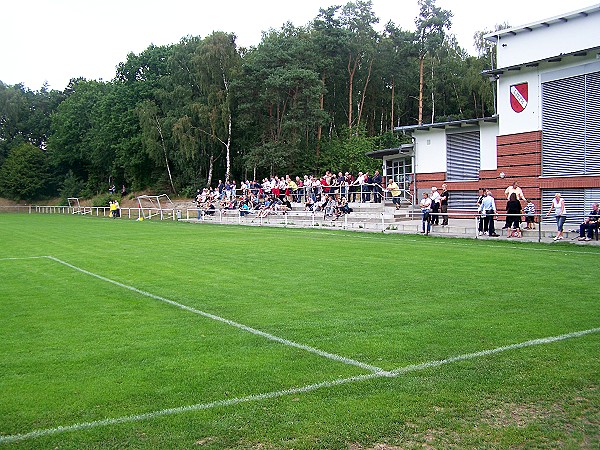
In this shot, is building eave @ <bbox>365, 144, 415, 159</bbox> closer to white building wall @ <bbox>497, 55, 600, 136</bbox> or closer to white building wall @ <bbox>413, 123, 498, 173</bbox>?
white building wall @ <bbox>413, 123, 498, 173</bbox>

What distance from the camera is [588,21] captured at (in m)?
24.2

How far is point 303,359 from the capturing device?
6.05m

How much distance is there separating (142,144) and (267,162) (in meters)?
19.4

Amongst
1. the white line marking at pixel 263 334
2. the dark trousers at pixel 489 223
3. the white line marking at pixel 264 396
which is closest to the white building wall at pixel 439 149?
the dark trousers at pixel 489 223

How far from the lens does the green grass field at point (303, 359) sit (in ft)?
14.1

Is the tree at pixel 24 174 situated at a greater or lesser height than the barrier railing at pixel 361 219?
greater

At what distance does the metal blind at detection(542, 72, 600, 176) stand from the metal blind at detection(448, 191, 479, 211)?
4.81 metres

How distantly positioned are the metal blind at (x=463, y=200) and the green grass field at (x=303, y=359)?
58.7ft

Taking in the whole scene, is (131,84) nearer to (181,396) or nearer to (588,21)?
(588,21)

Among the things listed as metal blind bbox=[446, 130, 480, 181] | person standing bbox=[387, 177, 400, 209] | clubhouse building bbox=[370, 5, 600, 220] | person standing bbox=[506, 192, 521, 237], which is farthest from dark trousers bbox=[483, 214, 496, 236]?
person standing bbox=[387, 177, 400, 209]

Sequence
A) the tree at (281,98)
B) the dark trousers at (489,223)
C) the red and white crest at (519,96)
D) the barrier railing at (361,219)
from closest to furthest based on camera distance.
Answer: the dark trousers at (489,223) → the barrier railing at (361,219) → the red and white crest at (519,96) → the tree at (281,98)

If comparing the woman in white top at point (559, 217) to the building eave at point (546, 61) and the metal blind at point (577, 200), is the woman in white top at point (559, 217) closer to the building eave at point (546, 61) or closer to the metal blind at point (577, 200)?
the metal blind at point (577, 200)

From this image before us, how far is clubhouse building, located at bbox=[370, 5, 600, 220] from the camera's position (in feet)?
78.5

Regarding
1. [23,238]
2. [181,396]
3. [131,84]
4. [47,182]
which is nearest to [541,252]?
[181,396]
